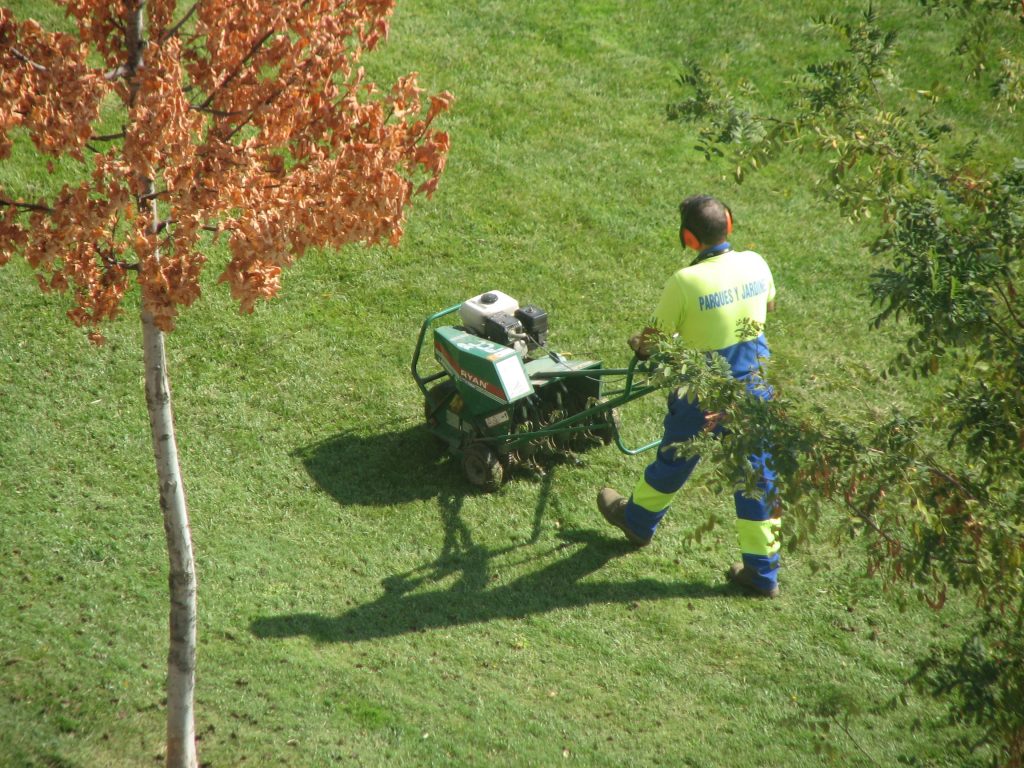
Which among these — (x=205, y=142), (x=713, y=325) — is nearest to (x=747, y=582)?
(x=713, y=325)

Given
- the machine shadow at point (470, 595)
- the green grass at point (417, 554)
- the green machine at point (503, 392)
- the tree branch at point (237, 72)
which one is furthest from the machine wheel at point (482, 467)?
the tree branch at point (237, 72)

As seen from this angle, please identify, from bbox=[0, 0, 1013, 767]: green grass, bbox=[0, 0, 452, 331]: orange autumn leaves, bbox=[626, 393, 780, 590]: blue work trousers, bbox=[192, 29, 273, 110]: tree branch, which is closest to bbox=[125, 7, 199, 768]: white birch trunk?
bbox=[0, 0, 452, 331]: orange autumn leaves

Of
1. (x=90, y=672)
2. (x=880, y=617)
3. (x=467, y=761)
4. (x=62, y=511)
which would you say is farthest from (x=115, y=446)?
(x=880, y=617)

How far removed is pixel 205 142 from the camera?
434 centimetres

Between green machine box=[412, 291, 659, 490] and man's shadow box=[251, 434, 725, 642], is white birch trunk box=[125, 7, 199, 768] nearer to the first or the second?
man's shadow box=[251, 434, 725, 642]

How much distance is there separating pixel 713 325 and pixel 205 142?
122 inches

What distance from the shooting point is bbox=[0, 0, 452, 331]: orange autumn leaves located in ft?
12.4

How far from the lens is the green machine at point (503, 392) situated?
7.08 meters

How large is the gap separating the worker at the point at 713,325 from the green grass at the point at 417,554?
1.35 ft

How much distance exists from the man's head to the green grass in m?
0.66

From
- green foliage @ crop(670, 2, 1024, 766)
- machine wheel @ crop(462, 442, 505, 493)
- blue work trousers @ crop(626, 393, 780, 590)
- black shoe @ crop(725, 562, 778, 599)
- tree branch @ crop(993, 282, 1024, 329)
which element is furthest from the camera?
machine wheel @ crop(462, 442, 505, 493)

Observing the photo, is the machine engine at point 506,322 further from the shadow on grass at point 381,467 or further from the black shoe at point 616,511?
the black shoe at point 616,511

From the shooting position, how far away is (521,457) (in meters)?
7.54

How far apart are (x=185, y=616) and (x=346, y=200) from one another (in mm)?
1964
